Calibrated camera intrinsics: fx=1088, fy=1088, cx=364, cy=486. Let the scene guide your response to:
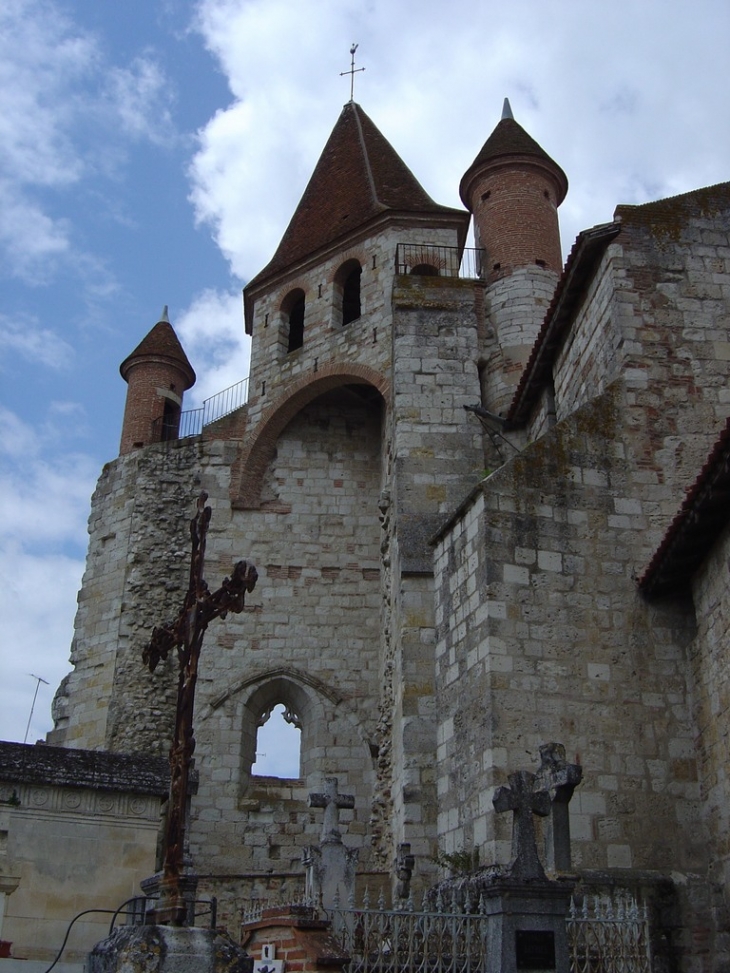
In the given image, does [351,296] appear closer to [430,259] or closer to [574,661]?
[430,259]

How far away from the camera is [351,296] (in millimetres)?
18844

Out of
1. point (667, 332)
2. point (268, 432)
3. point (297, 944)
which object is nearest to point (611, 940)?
point (297, 944)

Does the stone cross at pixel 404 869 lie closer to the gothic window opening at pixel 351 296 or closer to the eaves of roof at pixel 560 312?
the eaves of roof at pixel 560 312

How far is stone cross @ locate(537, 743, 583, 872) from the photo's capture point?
7.70 m

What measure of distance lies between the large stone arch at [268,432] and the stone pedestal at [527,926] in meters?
11.1

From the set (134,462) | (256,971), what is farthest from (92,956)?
(134,462)

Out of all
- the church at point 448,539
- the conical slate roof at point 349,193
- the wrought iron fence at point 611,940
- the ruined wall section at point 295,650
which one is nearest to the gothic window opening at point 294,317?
the church at point 448,539

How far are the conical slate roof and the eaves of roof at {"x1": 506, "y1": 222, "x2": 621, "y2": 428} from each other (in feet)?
15.3

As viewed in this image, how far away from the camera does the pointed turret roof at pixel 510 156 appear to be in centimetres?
1850

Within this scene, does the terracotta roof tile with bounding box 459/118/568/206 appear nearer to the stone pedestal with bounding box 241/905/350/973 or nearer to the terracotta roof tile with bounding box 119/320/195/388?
the terracotta roof tile with bounding box 119/320/195/388

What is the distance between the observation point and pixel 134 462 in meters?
17.8

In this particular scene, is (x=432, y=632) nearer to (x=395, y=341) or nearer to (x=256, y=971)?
(x=395, y=341)

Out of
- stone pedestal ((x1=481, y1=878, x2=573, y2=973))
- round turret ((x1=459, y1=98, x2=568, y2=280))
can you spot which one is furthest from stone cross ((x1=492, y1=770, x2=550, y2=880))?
round turret ((x1=459, y1=98, x2=568, y2=280))

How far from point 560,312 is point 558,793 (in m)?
6.66
